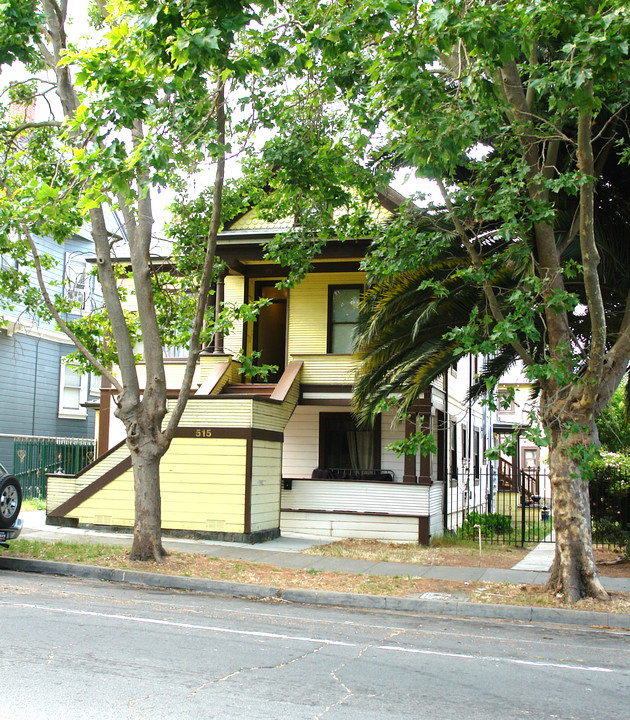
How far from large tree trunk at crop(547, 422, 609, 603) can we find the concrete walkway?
1371 mm

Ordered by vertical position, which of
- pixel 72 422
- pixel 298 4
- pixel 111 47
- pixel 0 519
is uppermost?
pixel 298 4

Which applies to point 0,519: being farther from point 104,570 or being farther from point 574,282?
point 574,282

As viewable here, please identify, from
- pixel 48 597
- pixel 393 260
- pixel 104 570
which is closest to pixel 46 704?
pixel 48 597

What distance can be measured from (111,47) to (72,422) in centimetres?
2021

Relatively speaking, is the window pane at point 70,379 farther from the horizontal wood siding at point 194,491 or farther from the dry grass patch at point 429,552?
the dry grass patch at point 429,552

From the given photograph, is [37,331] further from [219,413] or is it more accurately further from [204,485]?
[204,485]

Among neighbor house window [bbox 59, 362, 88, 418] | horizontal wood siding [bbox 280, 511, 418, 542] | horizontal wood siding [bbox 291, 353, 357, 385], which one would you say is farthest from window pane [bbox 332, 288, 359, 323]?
neighbor house window [bbox 59, 362, 88, 418]

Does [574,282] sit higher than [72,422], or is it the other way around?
[574,282]

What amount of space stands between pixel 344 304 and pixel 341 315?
292 mm

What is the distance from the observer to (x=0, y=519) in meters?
11.3

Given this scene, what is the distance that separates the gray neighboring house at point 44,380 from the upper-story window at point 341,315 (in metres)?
8.16

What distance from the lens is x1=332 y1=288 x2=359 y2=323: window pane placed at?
19000mm

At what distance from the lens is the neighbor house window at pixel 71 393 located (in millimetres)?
26469

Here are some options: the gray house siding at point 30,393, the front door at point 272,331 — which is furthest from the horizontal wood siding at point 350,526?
the gray house siding at point 30,393
